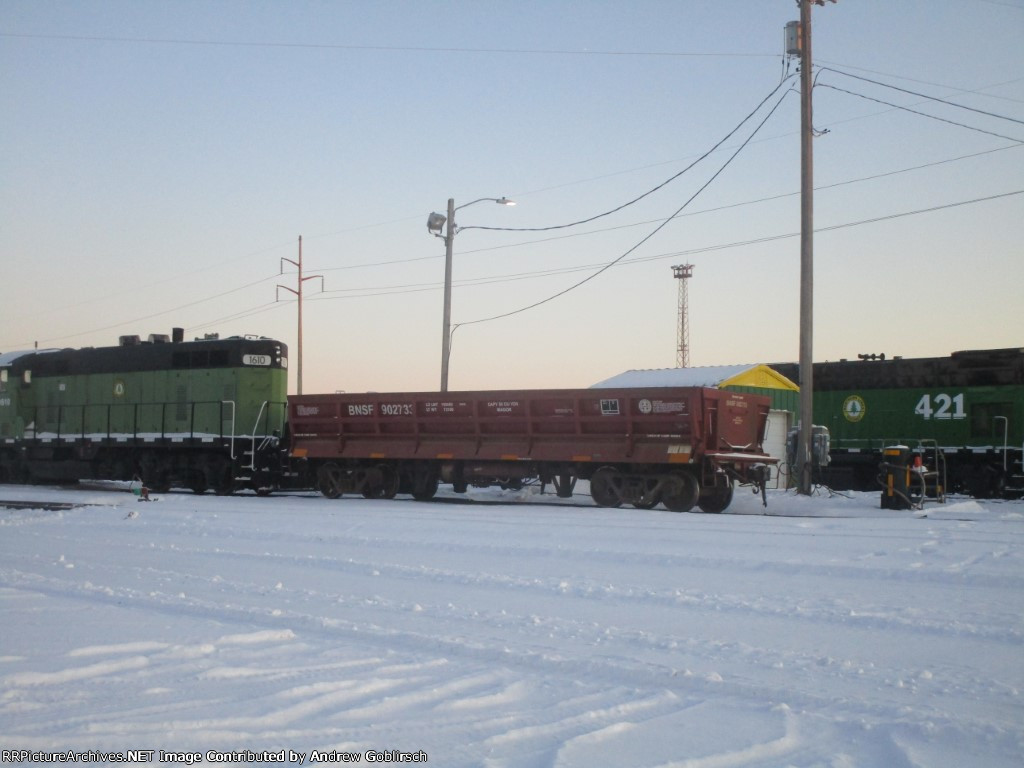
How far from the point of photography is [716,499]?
19594mm

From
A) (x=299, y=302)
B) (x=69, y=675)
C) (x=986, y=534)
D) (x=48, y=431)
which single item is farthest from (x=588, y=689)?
(x=299, y=302)

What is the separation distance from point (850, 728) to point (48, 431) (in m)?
27.0

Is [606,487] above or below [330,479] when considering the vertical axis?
above

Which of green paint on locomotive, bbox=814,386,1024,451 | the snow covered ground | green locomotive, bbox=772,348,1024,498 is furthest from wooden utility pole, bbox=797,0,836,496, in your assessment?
the snow covered ground

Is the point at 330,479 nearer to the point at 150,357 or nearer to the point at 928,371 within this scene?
the point at 150,357

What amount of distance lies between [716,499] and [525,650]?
13.5 m

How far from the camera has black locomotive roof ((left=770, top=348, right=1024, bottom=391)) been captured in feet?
81.5

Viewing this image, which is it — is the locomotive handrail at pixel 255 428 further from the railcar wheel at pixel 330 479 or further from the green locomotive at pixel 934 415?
the green locomotive at pixel 934 415

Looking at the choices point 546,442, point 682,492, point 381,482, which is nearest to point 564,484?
point 546,442

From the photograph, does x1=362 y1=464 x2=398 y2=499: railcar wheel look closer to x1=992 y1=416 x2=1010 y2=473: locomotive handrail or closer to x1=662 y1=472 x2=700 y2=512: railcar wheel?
x1=662 y1=472 x2=700 y2=512: railcar wheel

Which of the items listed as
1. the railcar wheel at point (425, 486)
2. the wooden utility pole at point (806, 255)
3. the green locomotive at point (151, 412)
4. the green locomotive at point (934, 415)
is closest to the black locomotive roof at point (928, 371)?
the green locomotive at point (934, 415)

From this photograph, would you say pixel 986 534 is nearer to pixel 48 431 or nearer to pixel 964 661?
pixel 964 661

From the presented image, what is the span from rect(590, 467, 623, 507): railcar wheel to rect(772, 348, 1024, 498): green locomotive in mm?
8554

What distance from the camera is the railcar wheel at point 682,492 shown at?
1875cm
